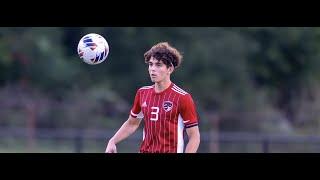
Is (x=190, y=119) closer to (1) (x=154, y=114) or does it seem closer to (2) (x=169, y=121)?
(2) (x=169, y=121)

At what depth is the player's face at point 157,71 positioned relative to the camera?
866cm

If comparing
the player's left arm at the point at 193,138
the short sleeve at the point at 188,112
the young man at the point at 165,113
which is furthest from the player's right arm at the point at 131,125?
the player's left arm at the point at 193,138

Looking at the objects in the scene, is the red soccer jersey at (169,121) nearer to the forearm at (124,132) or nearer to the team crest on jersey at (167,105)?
the team crest on jersey at (167,105)

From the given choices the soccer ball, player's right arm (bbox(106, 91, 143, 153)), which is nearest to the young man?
player's right arm (bbox(106, 91, 143, 153))

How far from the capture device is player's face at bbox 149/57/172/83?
28.4 feet

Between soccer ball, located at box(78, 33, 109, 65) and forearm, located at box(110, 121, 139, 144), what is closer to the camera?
forearm, located at box(110, 121, 139, 144)

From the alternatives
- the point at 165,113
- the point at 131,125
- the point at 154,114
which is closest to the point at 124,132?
the point at 131,125

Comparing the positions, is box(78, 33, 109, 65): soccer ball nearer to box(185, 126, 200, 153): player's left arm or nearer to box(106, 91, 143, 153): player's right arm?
box(106, 91, 143, 153): player's right arm

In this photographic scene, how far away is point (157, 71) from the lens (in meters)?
8.67

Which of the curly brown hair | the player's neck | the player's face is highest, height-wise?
the curly brown hair

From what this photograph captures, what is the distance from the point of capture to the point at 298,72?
3031cm

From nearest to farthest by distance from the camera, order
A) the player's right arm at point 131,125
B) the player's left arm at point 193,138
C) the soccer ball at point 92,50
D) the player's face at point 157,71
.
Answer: the player's left arm at point 193,138 → the player's face at point 157,71 → the player's right arm at point 131,125 → the soccer ball at point 92,50

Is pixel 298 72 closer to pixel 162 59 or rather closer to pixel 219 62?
pixel 219 62

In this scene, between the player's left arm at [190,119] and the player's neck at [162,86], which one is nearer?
the player's left arm at [190,119]
